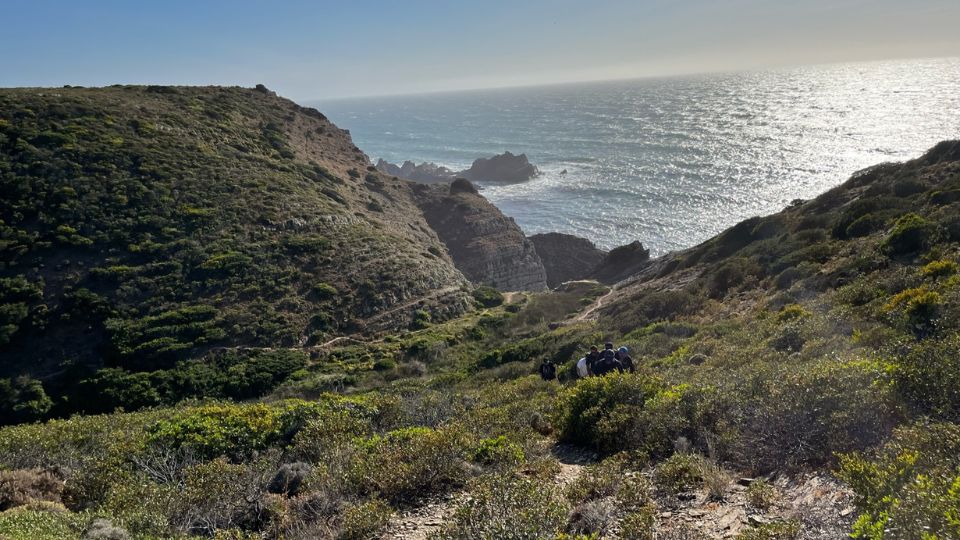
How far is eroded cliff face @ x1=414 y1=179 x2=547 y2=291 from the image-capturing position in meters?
47.2

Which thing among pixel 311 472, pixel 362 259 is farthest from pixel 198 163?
pixel 311 472

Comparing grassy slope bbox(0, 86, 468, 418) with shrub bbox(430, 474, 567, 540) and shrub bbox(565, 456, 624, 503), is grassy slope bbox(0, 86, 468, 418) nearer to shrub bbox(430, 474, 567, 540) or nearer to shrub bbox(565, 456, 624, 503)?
shrub bbox(565, 456, 624, 503)

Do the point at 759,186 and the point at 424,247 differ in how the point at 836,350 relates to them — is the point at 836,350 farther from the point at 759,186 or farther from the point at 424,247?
the point at 759,186

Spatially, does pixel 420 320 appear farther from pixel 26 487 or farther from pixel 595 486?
pixel 595 486

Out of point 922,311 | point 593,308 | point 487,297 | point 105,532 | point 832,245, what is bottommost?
point 487,297

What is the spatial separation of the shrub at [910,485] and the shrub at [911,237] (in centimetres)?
1283

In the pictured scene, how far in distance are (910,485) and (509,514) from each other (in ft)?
10.6

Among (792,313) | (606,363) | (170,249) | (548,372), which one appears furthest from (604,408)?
(170,249)

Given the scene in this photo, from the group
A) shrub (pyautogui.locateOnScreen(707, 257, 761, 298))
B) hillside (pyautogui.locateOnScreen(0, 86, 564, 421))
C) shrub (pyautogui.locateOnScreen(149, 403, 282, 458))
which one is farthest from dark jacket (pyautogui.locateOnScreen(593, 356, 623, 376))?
hillside (pyautogui.locateOnScreen(0, 86, 564, 421))

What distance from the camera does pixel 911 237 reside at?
14945 mm

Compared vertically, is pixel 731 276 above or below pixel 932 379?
below

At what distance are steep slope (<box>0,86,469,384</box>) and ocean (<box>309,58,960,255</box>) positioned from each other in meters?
30.6

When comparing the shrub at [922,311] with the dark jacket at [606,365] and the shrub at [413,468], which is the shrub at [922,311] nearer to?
the dark jacket at [606,365]

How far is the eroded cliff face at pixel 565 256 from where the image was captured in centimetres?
5062
